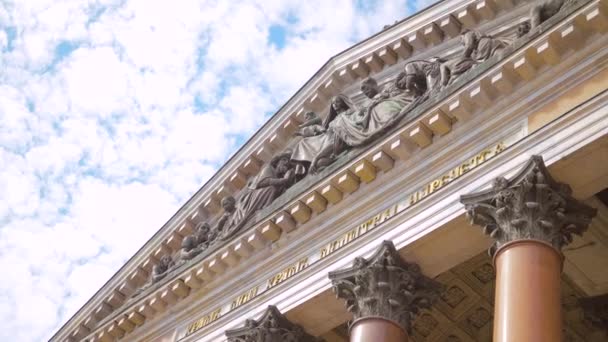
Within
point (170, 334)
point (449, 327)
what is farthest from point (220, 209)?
point (449, 327)

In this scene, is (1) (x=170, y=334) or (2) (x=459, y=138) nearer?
(2) (x=459, y=138)

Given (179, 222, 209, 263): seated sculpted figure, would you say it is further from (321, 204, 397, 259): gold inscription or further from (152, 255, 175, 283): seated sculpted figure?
(321, 204, 397, 259): gold inscription

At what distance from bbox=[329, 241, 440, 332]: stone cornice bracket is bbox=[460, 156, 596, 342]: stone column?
5.66ft

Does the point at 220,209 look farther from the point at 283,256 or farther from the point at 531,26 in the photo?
the point at 531,26

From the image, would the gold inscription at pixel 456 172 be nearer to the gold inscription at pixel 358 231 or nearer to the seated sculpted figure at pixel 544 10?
the gold inscription at pixel 358 231

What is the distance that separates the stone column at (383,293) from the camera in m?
14.7

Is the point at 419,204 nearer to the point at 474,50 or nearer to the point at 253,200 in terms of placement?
the point at 474,50

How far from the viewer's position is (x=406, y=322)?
14914mm

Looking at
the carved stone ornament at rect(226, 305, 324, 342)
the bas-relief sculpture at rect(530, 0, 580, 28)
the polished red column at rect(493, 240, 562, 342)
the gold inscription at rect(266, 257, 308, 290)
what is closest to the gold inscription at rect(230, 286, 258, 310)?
the gold inscription at rect(266, 257, 308, 290)

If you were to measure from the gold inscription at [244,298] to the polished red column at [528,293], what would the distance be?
620 centimetres

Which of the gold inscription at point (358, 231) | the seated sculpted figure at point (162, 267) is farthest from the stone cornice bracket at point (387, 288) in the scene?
the seated sculpted figure at point (162, 267)

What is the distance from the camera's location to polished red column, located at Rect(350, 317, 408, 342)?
1458cm

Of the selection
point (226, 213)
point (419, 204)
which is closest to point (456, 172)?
→ point (419, 204)

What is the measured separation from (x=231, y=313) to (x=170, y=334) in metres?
2.32
